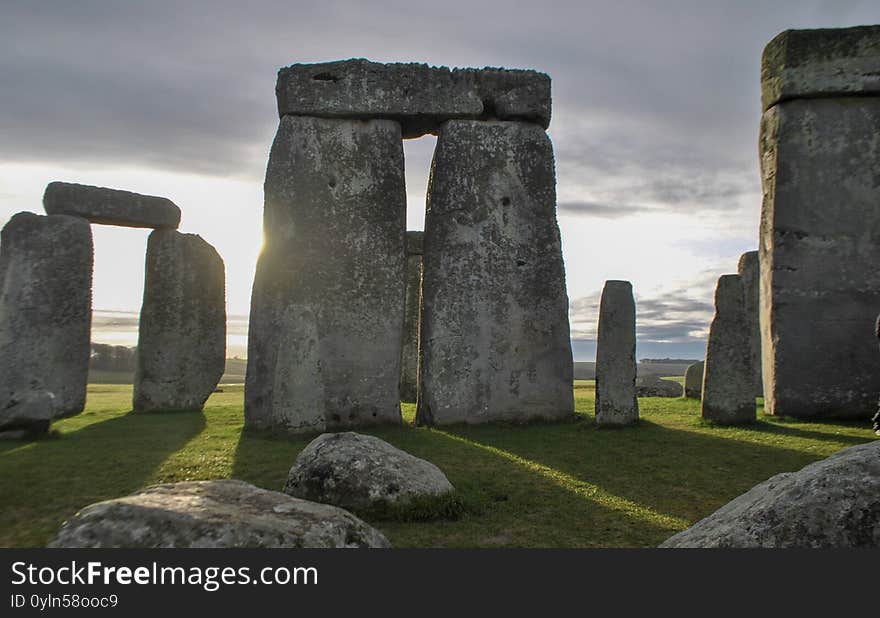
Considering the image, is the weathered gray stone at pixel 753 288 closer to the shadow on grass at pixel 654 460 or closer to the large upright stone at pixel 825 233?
the large upright stone at pixel 825 233

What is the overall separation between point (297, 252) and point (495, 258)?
3296 millimetres

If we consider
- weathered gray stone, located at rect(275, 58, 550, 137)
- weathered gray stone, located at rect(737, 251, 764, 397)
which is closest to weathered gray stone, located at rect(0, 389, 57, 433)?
weathered gray stone, located at rect(275, 58, 550, 137)

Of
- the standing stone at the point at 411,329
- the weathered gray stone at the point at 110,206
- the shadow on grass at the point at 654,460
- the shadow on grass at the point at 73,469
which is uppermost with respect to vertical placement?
the weathered gray stone at the point at 110,206

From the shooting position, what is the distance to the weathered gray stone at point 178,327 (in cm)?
1341

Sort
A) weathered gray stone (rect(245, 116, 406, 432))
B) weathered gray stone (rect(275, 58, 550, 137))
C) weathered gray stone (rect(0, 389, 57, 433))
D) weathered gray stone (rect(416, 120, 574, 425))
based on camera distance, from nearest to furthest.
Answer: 1. weathered gray stone (rect(0, 389, 57, 433))
2. weathered gray stone (rect(245, 116, 406, 432))
3. weathered gray stone (rect(416, 120, 574, 425))
4. weathered gray stone (rect(275, 58, 550, 137))

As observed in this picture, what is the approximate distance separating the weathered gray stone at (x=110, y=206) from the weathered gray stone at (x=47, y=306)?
356 mm

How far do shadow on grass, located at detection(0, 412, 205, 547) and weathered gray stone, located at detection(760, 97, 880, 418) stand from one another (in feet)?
32.6

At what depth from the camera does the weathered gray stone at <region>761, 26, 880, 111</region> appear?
1165 centimetres

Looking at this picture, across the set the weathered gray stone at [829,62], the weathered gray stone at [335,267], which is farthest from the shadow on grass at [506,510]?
the weathered gray stone at [829,62]

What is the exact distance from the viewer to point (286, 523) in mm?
3418

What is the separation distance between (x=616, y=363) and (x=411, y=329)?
680 cm

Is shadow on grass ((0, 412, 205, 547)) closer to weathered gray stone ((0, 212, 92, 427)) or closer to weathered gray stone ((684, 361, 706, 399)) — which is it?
weathered gray stone ((0, 212, 92, 427))

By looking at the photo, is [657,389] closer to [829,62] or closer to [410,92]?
[829,62]

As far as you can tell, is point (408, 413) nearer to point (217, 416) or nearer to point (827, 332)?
point (217, 416)
